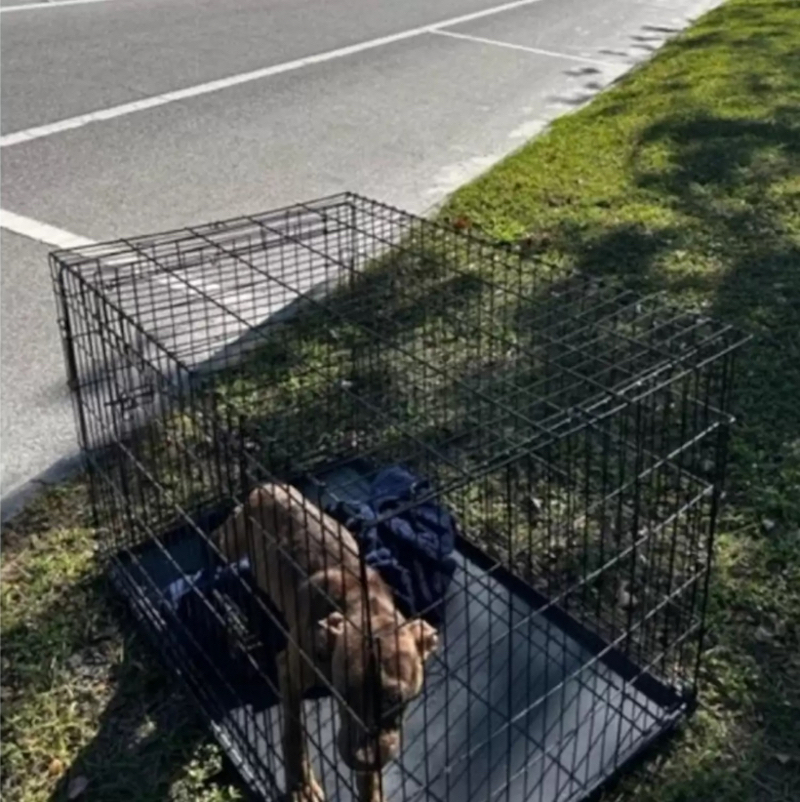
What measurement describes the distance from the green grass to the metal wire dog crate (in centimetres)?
7

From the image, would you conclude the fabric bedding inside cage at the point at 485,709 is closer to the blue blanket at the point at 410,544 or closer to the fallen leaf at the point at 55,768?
the blue blanket at the point at 410,544

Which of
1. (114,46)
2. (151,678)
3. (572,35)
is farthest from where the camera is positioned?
(572,35)

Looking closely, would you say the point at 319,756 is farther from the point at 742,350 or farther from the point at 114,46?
the point at 114,46

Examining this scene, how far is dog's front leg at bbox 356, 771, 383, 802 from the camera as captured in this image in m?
1.96

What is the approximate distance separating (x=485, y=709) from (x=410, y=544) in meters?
0.46

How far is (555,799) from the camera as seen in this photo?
217cm

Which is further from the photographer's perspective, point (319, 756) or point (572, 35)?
point (572, 35)

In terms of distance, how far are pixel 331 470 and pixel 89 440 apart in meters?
0.68

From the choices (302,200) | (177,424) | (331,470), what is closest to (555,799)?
(331,470)

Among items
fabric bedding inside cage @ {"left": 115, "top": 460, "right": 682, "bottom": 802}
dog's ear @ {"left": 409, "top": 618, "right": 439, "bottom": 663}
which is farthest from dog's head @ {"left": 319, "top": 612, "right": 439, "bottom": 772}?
fabric bedding inside cage @ {"left": 115, "top": 460, "right": 682, "bottom": 802}

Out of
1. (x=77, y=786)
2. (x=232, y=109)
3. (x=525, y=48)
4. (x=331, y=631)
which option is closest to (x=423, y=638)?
(x=331, y=631)

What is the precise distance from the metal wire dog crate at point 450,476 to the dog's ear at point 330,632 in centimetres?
25

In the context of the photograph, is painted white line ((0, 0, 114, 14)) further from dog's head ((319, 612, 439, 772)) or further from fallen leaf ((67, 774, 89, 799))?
dog's head ((319, 612, 439, 772))

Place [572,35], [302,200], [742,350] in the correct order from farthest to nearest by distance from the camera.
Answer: [572,35] < [302,200] < [742,350]
